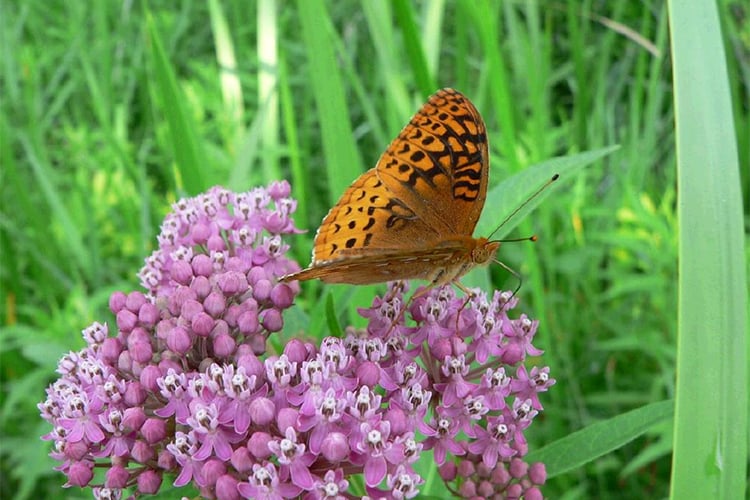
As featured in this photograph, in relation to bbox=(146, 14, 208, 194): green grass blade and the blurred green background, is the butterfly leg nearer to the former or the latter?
the blurred green background

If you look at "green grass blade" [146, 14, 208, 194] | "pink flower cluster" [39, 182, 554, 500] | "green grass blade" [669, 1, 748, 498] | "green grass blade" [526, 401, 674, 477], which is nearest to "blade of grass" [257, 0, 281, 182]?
"green grass blade" [146, 14, 208, 194]

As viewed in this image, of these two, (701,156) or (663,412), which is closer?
(701,156)

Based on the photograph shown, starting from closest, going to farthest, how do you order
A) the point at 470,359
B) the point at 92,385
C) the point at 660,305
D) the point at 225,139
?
1. the point at 92,385
2. the point at 470,359
3. the point at 660,305
4. the point at 225,139

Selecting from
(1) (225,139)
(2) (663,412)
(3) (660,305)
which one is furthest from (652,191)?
(2) (663,412)

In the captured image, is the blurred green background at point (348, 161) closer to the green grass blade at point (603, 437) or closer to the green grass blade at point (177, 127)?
the green grass blade at point (177, 127)

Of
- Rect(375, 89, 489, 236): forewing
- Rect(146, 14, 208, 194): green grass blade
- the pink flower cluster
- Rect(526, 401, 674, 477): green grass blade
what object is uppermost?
Rect(146, 14, 208, 194): green grass blade

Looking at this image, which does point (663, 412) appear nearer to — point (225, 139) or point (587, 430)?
point (587, 430)

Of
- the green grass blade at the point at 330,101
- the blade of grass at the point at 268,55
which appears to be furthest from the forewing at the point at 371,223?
the blade of grass at the point at 268,55
